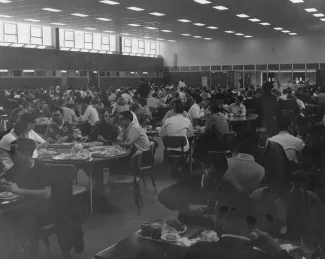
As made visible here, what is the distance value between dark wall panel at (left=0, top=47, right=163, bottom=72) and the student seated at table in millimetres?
15926

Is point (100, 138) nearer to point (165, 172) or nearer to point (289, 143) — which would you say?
point (165, 172)

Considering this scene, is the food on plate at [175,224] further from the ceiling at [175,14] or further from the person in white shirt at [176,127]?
the ceiling at [175,14]

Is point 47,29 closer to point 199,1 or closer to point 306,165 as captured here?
point 199,1

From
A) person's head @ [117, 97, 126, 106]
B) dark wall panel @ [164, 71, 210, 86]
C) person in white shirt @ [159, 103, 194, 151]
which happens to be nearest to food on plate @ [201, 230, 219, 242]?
person in white shirt @ [159, 103, 194, 151]

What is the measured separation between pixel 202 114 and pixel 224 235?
7607mm

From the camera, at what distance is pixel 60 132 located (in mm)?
6449

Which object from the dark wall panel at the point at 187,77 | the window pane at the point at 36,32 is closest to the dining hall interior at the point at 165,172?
the window pane at the point at 36,32

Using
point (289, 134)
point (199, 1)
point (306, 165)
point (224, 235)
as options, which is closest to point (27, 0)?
point (199, 1)

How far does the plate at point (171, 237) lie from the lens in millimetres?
2264

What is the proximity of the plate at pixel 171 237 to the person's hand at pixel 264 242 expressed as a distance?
1.92 feet

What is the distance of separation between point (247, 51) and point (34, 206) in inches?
919

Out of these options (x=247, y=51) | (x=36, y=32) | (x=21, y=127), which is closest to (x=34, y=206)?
(x=21, y=127)

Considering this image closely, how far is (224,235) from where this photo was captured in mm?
2031

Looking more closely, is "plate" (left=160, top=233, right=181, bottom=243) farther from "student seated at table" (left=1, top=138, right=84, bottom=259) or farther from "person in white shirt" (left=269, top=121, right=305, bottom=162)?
"person in white shirt" (left=269, top=121, right=305, bottom=162)
